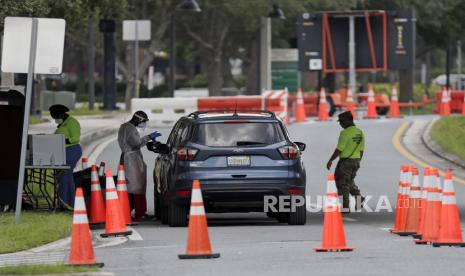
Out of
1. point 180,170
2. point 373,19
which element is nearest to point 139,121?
point 180,170

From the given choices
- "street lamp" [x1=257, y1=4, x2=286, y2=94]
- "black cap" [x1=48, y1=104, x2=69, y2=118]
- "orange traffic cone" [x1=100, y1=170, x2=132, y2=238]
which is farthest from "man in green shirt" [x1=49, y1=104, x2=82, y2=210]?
"street lamp" [x1=257, y1=4, x2=286, y2=94]

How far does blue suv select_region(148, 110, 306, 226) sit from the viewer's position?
18.0 metres

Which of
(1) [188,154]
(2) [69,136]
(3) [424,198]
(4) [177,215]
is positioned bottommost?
(4) [177,215]

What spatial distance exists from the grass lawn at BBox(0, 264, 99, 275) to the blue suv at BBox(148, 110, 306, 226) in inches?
196

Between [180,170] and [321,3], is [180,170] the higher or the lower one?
the lower one

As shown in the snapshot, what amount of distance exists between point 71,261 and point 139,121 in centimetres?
649

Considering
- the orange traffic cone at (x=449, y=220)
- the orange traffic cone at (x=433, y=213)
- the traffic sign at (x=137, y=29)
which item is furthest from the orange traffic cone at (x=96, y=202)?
the traffic sign at (x=137, y=29)

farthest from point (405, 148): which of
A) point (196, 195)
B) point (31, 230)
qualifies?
point (196, 195)

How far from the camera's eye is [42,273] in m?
12.6

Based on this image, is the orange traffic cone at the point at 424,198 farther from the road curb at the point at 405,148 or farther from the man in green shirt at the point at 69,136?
the road curb at the point at 405,148

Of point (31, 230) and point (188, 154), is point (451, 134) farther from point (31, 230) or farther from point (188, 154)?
point (31, 230)

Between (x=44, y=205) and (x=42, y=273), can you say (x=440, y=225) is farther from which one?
(x=44, y=205)

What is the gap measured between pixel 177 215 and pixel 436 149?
15081 millimetres

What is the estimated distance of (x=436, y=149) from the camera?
32.5m
